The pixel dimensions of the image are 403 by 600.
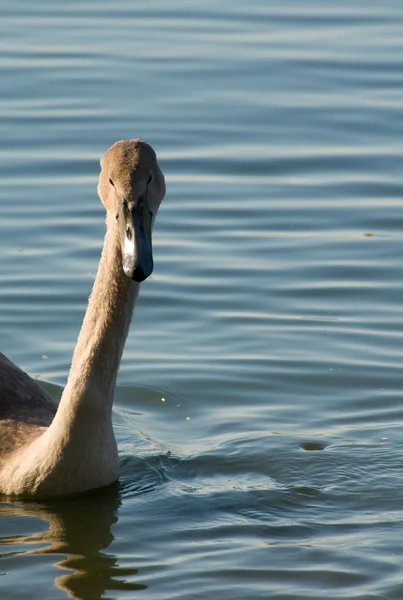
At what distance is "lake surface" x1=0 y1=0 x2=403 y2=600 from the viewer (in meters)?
8.00

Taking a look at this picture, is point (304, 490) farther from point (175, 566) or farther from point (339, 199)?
point (339, 199)

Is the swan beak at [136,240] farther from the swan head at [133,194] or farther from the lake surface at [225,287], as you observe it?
the lake surface at [225,287]

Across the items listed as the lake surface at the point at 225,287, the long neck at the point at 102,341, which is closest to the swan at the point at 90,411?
the long neck at the point at 102,341

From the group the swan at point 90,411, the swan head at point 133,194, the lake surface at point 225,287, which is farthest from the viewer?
the swan at point 90,411

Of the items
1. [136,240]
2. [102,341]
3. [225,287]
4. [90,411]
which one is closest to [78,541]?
[90,411]

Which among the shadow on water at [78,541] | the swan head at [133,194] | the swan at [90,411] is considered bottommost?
the shadow on water at [78,541]

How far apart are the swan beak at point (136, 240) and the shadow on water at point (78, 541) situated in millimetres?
1571

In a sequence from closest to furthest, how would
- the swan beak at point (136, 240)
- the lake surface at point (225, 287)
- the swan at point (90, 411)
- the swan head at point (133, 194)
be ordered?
1. the swan beak at point (136, 240)
2. the swan head at point (133, 194)
3. the lake surface at point (225, 287)
4. the swan at point (90, 411)

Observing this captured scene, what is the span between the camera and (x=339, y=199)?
13508mm

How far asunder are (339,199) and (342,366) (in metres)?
3.22

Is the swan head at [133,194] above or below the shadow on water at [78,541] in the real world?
above

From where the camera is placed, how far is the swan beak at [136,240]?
7441 mm

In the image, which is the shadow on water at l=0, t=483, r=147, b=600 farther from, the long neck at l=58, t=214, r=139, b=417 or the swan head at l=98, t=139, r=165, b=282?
the swan head at l=98, t=139, r=165, b=282

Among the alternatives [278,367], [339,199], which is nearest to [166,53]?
[339,199]
